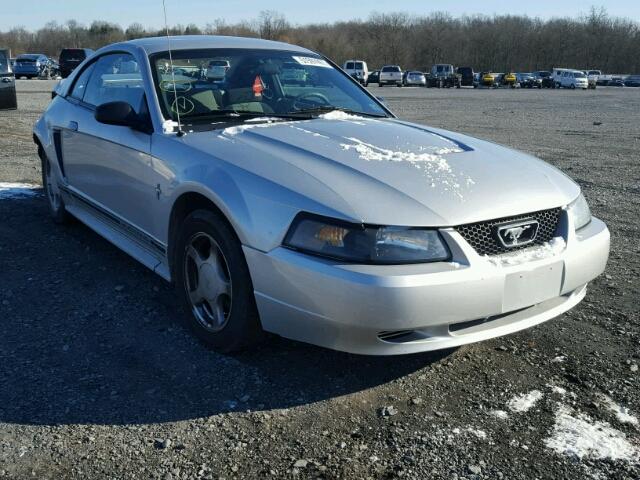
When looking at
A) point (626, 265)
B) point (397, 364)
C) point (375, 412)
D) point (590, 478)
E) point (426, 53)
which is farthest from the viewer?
point (426, 53)

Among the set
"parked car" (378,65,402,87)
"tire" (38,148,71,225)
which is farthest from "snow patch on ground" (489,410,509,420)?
"parked car" (378,65,402,87)

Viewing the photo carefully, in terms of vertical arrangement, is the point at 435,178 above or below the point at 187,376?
above

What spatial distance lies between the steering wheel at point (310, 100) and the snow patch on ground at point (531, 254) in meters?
1.86

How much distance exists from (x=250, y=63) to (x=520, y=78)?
59781 mm

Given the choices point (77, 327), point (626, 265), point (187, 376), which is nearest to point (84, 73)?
A: point (77, 327)

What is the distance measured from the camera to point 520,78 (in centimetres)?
5925

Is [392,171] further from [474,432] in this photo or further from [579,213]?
[474,432]

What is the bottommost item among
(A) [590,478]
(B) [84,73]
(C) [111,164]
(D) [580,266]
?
(A) [590,478]

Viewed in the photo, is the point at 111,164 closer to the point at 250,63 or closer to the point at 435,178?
the point at 250,63

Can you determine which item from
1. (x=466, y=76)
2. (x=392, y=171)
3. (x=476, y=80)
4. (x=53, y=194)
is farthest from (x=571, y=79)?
(x=392, y=171)

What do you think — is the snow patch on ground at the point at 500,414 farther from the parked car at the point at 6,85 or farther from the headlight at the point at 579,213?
the parked car at the point at 6,85

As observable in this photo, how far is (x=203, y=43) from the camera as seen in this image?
4.32m

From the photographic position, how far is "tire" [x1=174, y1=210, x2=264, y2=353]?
2.96m

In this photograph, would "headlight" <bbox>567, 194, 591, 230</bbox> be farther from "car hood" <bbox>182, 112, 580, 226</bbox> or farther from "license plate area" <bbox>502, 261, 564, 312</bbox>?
"license plate area" <bbox>502, 261, 564, 312</bbox>
